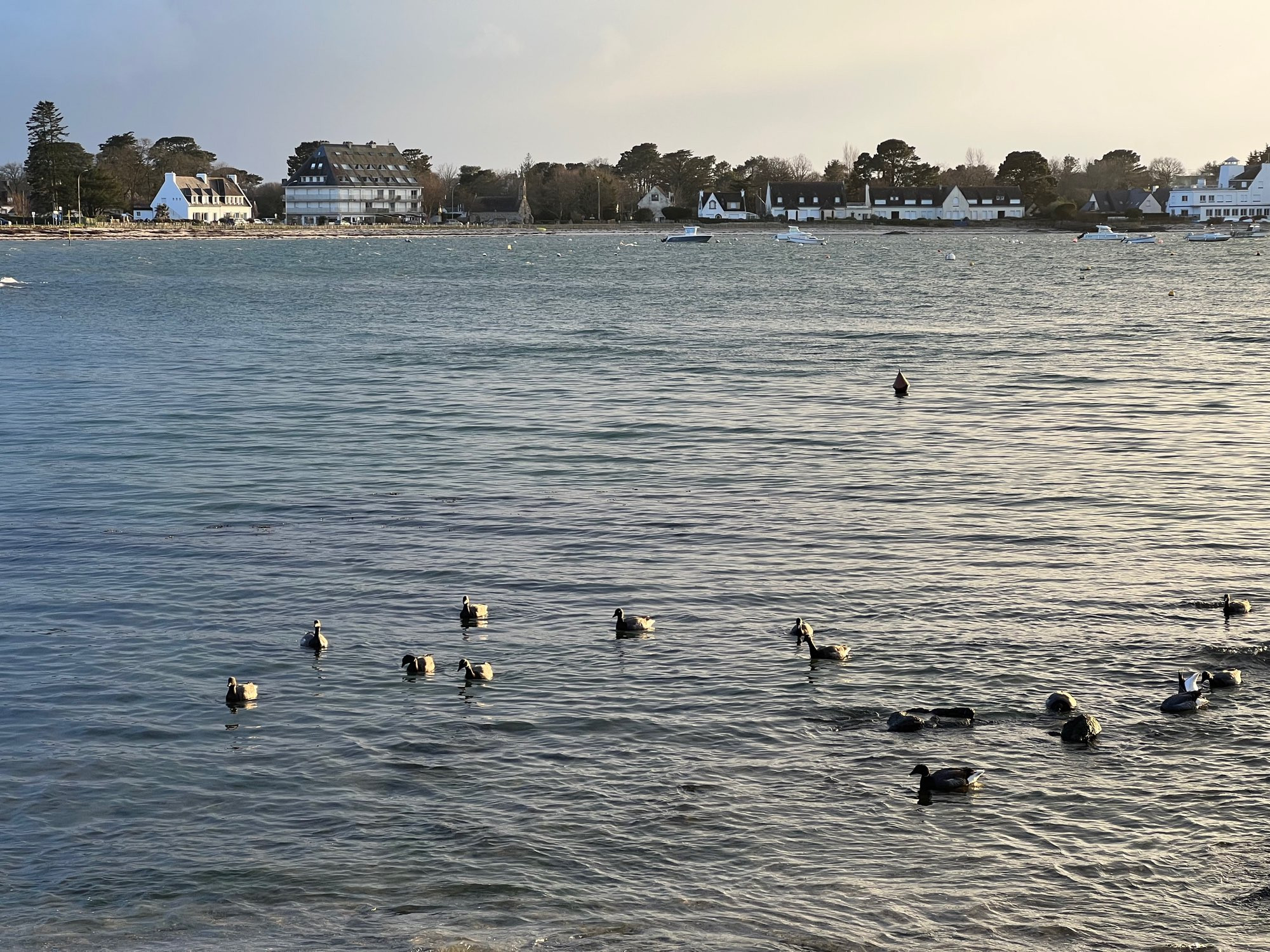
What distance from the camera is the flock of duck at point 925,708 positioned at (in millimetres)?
14273

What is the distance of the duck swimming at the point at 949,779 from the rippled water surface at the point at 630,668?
0.16 metres

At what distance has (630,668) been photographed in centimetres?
1798

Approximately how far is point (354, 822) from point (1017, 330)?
2383 inches

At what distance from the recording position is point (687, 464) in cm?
3250

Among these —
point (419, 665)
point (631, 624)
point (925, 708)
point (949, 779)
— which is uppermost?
point (631, 624)

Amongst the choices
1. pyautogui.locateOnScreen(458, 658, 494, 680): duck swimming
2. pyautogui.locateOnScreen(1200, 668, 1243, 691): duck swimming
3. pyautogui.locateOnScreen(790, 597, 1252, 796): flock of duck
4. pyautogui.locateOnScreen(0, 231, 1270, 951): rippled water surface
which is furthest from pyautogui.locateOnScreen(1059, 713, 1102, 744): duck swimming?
pyautogui.locateOnScreen(458, 658, 494, 680): duck swimming

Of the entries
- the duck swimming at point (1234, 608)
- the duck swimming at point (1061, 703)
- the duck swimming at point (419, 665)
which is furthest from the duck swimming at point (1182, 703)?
the duck swimming at point (419, 665)

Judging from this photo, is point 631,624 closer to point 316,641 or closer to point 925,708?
point 316,641

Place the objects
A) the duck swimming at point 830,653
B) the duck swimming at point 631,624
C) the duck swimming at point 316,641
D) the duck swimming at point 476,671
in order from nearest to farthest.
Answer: the duck swimming at point 476,671
the duck swimming at point 830,653
the duck swimming at point 316,641
the duck swimming at point 631,624

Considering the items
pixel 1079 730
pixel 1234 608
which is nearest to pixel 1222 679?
pixel 1079 730

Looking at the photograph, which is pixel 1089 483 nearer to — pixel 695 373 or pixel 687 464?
pixel 687 464

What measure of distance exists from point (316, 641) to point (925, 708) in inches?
321

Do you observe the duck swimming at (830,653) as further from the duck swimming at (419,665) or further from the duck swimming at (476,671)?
the duck swimming at (419,665)

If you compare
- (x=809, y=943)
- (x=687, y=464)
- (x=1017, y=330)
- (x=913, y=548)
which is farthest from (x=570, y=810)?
(x=1017, y=330)
